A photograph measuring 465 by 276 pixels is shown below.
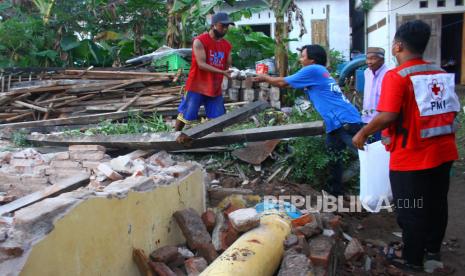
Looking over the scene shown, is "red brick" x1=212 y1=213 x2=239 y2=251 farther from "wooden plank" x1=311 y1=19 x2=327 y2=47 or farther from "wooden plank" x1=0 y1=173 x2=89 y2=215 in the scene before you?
"wooden plank" x1=311 y1=19 x2=327 y2=47

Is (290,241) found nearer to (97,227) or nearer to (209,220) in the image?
(209,220)

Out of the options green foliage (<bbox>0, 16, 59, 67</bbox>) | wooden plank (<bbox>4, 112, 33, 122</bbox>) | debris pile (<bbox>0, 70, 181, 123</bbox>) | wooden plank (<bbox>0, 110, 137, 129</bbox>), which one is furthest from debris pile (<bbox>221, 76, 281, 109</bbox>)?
green foliage (<bbox>0, 16, 59, 67</bbox>)

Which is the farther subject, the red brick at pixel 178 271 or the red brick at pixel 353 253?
the red brick at pixel 353 253

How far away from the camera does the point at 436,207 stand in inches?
139

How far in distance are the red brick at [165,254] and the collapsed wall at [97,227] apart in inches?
3.5

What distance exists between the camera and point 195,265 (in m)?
3.05

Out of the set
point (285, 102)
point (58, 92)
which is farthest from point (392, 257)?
point (58, 92)

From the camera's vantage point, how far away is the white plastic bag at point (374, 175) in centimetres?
421

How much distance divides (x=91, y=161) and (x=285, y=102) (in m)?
4.29

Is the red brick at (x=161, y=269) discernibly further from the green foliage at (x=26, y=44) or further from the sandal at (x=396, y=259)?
the green foliage at (x=26, y=44)

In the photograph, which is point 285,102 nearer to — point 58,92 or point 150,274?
point 58,92

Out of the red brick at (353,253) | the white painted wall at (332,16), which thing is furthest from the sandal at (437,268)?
the white painted wall at (332,16)

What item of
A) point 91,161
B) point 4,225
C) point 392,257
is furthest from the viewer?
point 91,161

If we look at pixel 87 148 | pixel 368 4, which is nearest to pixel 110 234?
pixel 87 148
